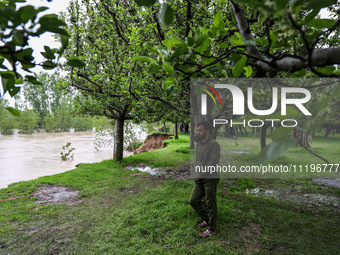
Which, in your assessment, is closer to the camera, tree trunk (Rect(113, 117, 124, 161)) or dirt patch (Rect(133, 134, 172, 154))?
tree trunk (Rect(113, 117, 124, 161))

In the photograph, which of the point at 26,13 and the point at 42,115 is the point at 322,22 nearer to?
the point at 26,13

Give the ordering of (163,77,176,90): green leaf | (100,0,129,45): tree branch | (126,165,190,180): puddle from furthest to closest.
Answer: (126,165,190,180): puddle, (100,0,129,45): tree branch, (163,77,176,90): green leaf

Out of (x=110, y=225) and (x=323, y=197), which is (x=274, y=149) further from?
(x=323, y=197)

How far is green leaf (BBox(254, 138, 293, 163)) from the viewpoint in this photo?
50 cm

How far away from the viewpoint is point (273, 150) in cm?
51

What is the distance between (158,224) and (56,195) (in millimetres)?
4051

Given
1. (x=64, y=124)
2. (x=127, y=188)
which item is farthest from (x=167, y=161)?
(x=64, y=124)

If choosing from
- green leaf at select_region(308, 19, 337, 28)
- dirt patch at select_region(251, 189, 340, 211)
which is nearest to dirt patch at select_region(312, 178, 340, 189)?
dirt patch at select_region(251, 189, 340, 211)

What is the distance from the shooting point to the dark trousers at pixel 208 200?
13.1 ft

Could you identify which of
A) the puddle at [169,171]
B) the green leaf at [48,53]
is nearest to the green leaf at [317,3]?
the green leaf at [48,53]

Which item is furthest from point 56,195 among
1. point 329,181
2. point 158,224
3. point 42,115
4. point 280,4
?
point 42,115

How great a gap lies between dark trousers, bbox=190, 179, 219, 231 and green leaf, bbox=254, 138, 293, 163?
361 centimetres

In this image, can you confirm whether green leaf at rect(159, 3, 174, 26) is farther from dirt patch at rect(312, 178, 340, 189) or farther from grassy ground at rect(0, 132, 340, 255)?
dirt patch at rect(312, 178, 340, 189)

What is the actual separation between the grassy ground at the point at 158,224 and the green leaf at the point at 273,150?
3740 mm
